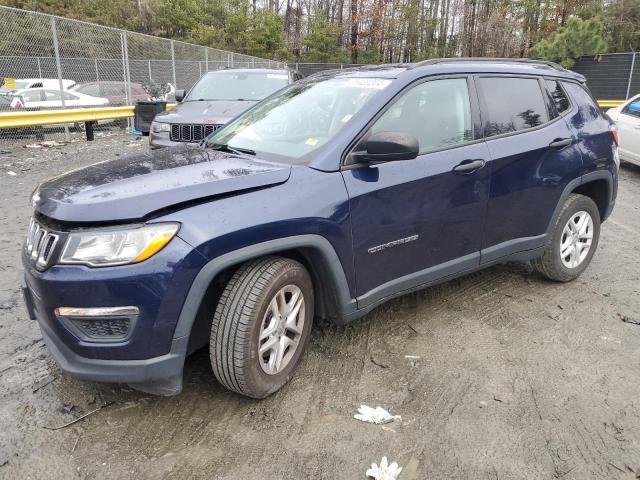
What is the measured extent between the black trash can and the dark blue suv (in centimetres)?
940

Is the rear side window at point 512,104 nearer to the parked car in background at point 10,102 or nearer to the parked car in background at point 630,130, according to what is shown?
the parked car in background at point 630,130

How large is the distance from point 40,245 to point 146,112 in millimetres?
10949

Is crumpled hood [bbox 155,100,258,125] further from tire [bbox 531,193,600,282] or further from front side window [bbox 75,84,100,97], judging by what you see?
tire [bbox 531,193,600,282]

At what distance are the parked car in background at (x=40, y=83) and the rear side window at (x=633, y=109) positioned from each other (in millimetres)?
11817

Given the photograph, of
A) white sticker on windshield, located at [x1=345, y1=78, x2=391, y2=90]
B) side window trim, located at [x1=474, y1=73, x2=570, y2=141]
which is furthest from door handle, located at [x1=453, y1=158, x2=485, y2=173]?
white sticker on windshield, located at [x1=345, y1=78, x2=391, y2=90]

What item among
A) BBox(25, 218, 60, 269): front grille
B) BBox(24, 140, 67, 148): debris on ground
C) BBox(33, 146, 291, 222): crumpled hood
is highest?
BBox(33, 146, 291, 222): crumpled hood

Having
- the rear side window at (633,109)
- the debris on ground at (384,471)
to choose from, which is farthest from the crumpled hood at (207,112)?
the rear side window at (633,109)

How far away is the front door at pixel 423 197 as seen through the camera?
289 cm

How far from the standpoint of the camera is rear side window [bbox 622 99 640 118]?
945cm

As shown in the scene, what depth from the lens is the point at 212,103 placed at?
8.69 m

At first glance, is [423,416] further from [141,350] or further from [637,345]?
[637,345]

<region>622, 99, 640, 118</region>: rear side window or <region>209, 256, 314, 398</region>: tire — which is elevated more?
<region>622, 99, 640, 118</region>: rear side window

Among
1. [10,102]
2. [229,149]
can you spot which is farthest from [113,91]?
[229,149]

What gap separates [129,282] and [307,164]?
1137 mm
